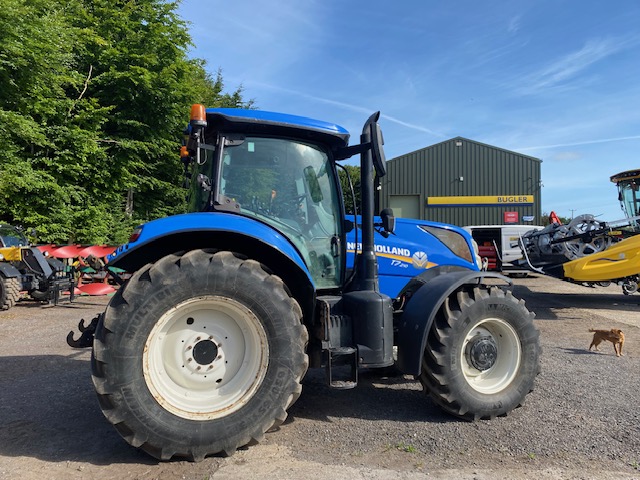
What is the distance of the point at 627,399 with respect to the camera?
420 cm

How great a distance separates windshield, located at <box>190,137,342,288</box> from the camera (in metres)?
3.55

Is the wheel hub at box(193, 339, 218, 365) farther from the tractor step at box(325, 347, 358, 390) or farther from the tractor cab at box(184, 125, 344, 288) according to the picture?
the tractor cab at box(184, 125, 344, 288)

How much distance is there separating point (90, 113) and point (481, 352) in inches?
567

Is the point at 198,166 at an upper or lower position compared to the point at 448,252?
upper

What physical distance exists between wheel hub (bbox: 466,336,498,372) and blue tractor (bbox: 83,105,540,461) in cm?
1

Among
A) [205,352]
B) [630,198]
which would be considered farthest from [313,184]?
[630,198]

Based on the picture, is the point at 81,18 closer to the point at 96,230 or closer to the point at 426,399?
the point at 96,230

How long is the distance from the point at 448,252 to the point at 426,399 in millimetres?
1406

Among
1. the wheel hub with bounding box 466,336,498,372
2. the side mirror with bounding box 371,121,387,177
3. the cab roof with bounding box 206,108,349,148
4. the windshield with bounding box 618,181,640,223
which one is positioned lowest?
the wheel hub with bounding box 466,336,498,372

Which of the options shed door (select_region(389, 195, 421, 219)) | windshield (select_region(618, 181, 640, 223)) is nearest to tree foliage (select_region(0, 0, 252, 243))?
windshield (select_region(618, 181, 640, 223))

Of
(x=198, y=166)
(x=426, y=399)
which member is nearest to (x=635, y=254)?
(x=426, y=399)

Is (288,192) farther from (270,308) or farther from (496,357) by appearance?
(496,357)

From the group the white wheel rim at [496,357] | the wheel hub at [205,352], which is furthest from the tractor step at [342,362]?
the white wheel rim at [496,357]

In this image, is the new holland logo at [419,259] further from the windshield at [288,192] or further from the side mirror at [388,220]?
the windshield at [288,192]
